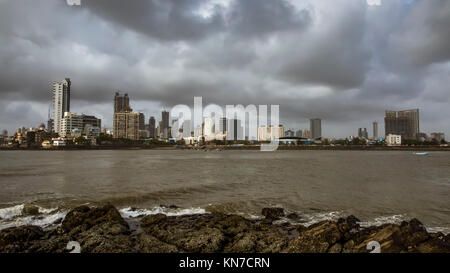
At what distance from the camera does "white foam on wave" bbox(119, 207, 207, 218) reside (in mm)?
11727

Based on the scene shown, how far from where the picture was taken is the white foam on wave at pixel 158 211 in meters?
11.7

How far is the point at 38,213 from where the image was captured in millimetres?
12016

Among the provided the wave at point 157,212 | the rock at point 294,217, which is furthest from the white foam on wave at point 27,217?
the rock at point 294,217

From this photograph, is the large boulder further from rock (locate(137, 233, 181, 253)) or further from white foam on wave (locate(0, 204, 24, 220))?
white foam on wave (locate(0, 204, 24, 220))

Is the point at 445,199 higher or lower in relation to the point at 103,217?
lower

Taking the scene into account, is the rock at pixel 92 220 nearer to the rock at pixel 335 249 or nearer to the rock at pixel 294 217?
the rock at pixel 335 249

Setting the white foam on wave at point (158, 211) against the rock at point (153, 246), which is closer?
the rock at point (153, 246)

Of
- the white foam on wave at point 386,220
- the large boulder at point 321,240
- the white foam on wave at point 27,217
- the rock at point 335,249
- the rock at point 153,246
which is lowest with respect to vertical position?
the white foam on wave at point 386,220

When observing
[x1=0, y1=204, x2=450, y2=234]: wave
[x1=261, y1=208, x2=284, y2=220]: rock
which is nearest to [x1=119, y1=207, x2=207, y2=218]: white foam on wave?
[x1=0, y1=204, x2=450, y2=234]: wave

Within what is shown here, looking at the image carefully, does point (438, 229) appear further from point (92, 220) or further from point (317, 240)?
point (92, 220)

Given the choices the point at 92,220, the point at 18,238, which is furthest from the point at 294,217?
the point at 18,238
